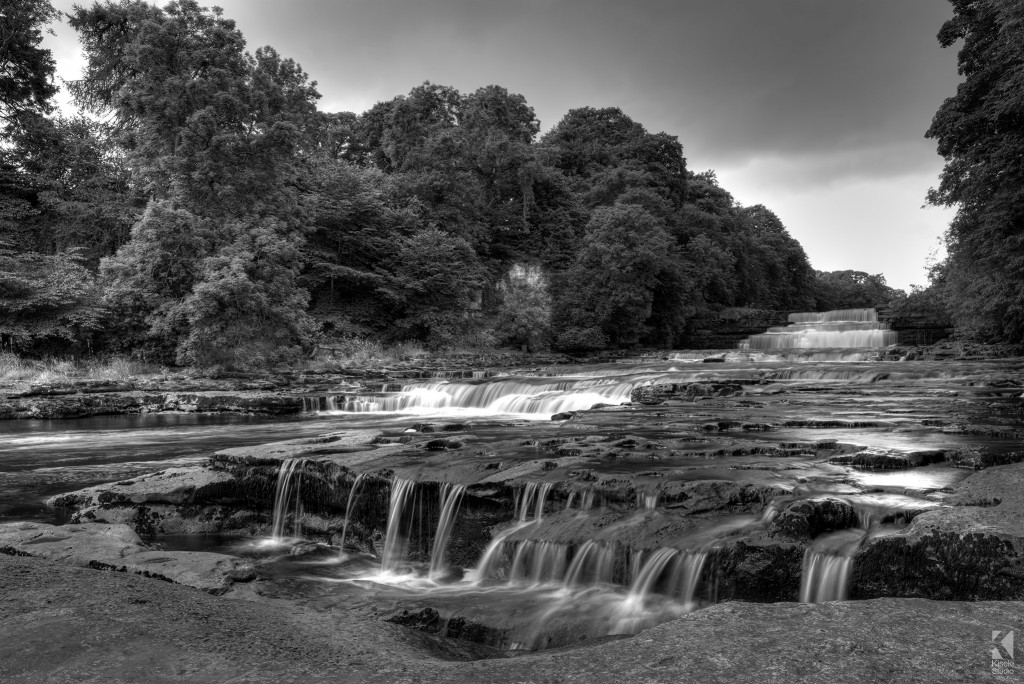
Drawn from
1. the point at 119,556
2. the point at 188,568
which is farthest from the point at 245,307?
the point at 188,568

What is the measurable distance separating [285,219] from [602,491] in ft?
89.2

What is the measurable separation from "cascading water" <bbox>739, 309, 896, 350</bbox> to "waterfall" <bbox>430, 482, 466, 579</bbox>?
30.6 m

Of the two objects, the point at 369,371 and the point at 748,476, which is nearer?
the point at 748,476

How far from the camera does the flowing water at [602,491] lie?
5.00 m

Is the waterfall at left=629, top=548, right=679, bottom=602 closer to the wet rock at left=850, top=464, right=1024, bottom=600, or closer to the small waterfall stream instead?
the wet rock at left=850, top=464, right=1024, bottom=600

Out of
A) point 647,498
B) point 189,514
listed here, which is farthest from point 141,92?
point 647,498

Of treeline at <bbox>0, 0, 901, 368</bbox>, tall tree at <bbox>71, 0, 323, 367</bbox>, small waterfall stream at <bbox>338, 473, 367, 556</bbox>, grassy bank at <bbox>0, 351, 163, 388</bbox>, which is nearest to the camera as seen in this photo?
small waterfall stream at <bbox>338, 473, 367, 556</bbox>

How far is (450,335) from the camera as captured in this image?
1366 inches

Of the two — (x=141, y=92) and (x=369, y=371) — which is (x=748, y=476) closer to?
(x=369, y=371)

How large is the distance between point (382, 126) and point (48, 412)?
36261 mm

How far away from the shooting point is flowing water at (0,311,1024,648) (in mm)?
5000

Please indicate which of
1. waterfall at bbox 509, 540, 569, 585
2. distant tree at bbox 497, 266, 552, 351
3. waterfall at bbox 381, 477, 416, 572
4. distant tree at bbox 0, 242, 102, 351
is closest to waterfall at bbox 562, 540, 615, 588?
waterfall at bbox 509, 540, 569, 585
